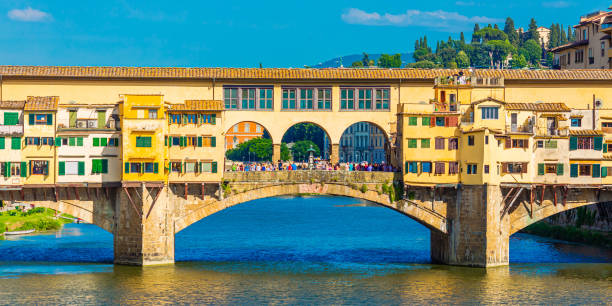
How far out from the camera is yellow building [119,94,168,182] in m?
67.0

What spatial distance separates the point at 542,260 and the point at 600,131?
12.6m

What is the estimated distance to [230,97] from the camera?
238 feet

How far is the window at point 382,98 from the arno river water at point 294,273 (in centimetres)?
1300

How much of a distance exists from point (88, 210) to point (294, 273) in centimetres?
1665

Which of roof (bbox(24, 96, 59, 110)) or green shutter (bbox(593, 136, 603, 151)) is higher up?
roof (bbox(24, 96, 59, 110))

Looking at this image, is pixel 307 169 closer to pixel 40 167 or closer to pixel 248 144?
pixel 40 167

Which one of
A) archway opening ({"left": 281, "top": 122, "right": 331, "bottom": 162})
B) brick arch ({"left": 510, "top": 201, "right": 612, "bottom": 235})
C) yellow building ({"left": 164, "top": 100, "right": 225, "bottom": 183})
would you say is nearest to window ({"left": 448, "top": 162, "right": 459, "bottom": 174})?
brick arch ({"left": 510, "top": 201, "right": 612, "bottom": 235})

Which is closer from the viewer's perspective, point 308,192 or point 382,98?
point 308,192

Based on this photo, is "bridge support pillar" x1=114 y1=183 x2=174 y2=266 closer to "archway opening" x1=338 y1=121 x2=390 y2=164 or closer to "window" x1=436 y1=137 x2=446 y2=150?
"window" x1=436 y1=137 x2=446 y2=150

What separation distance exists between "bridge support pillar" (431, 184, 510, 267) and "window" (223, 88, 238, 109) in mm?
19623

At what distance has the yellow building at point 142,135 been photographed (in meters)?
67.0

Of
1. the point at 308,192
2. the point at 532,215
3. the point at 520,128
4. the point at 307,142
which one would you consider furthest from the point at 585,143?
the point at 307,142

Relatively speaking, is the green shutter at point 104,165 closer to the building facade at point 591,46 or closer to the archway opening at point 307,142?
the building facade at point 591,46

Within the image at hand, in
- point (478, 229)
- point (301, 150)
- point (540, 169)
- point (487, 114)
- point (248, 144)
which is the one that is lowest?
point (478, 229)
